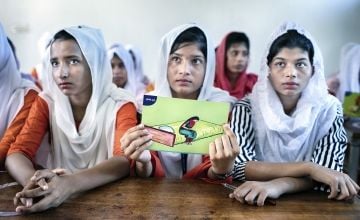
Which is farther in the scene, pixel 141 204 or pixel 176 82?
pixel 176 82

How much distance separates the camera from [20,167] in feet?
4.30

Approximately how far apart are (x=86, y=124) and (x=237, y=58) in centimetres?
225

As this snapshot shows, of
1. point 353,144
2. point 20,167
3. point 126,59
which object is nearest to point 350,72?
point 353,144

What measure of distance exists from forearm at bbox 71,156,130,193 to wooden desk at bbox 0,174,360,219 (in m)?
0.02

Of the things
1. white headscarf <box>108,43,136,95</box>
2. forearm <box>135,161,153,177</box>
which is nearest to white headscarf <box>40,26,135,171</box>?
forearm <box>135,161,153,177</box>

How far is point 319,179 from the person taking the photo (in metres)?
1.25

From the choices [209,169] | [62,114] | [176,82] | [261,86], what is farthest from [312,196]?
[62,114]

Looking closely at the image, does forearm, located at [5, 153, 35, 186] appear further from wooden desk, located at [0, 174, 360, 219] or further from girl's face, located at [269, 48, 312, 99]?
girl's face, located at [269, 48, 312, 99]

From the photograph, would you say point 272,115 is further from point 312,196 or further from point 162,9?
point 162,9

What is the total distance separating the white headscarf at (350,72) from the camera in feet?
14.4

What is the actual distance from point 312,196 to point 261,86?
1.91 feet

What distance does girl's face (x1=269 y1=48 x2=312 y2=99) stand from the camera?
5.06ft

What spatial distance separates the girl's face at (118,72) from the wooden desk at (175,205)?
7.47ft

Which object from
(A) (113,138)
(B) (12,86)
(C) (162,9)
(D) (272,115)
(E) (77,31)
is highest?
(C) (162,9)
